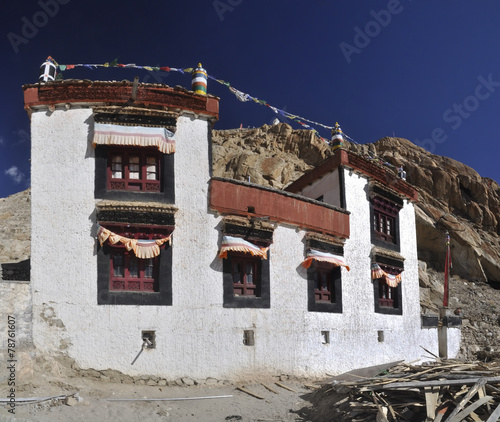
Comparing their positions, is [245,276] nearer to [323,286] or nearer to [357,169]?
[323,286]

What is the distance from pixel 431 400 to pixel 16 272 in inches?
409

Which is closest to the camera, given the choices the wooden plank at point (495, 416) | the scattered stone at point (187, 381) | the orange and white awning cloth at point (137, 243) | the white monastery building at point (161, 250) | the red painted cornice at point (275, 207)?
the wooden plank at point (495, 416)

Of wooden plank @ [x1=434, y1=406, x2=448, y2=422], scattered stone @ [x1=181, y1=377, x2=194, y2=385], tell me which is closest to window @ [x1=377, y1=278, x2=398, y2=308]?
scattered stone @ [x1=181, y1=377, x2=194, y2=385]

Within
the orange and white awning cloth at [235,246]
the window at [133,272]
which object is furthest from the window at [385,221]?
the window at [133,272]

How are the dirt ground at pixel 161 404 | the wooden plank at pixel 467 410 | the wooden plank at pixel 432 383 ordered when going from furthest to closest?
the dirt ground at pixel 161 404 < the wooden plank at pixel 432 383 < the wooden plank at pixel 467 410

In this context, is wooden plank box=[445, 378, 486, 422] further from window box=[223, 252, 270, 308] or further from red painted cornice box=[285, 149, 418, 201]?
red painted cornice box=[285, 149, 418, 201]

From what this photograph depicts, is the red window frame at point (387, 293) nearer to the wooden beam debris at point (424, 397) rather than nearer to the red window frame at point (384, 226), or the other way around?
the red window frame at point (384, 226)

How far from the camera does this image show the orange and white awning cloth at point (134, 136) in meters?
11.4

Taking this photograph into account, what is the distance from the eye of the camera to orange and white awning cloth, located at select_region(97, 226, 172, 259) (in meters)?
11.0

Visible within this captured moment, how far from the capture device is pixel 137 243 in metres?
11.3

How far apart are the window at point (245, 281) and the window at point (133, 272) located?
5.44 feet

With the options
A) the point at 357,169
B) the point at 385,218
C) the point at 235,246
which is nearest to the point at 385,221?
the point at 385,218

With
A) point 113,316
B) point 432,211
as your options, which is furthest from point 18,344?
point 432,211

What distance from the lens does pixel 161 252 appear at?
38.2ft
